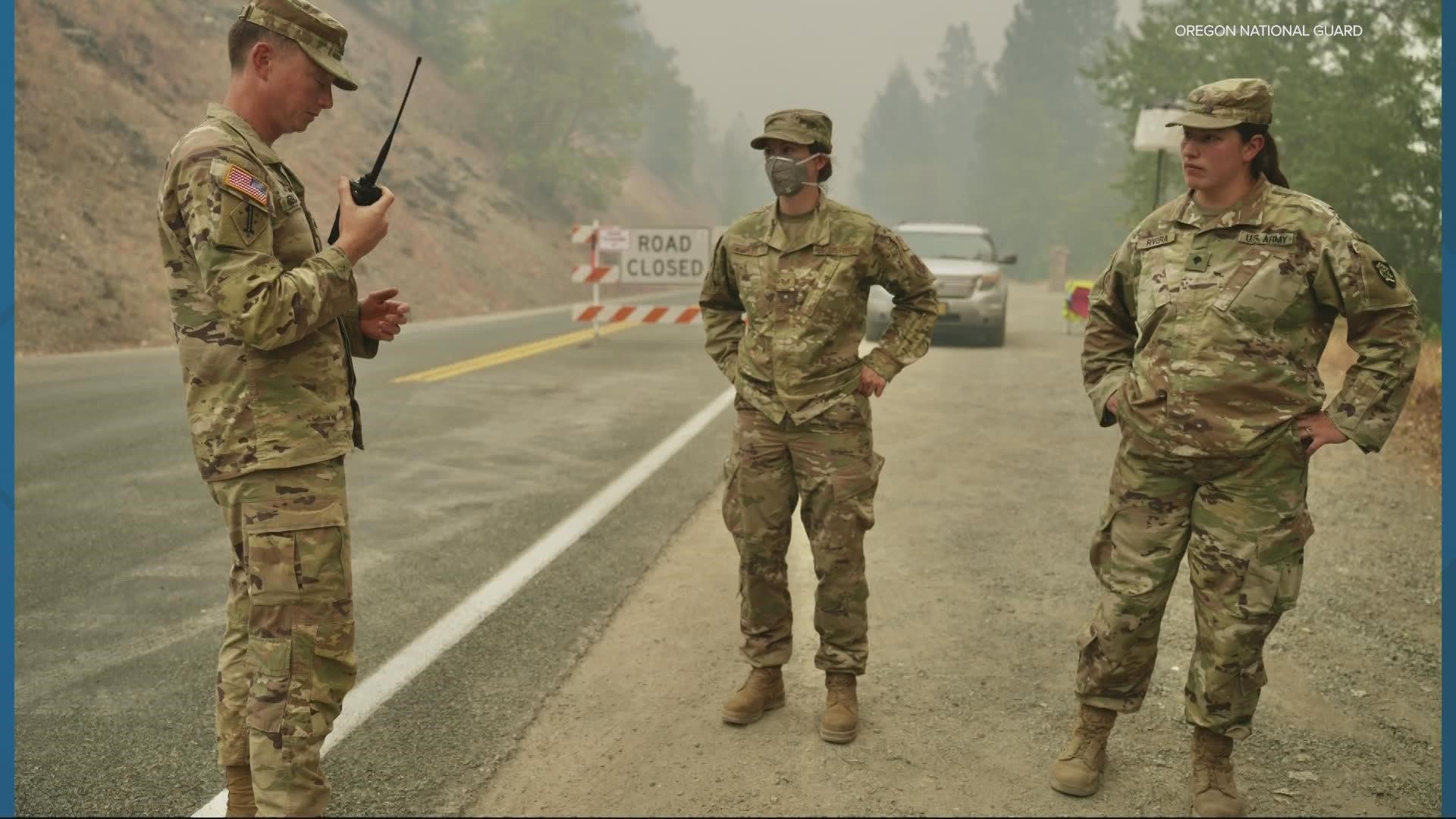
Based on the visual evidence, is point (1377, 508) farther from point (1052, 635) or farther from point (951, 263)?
point (951, 263)

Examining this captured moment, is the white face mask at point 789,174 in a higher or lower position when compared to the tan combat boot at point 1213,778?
higher

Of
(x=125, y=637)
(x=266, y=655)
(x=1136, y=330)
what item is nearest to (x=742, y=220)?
(x=1136, y=330)

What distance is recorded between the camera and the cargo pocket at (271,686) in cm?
294

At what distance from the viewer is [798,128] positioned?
3.94 metres

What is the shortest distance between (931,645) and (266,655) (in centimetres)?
253

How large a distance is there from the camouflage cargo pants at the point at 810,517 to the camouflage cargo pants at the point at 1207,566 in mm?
799

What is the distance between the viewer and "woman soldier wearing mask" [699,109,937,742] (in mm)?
3916

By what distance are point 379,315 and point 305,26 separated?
0.81 metres

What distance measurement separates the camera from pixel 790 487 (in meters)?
4.02

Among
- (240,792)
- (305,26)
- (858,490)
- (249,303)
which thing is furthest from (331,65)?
(858,490)

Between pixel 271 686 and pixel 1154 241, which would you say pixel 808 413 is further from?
pixel 271 686

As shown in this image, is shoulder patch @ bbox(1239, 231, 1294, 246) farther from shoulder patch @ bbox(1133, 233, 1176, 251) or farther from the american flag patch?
the american flag patch

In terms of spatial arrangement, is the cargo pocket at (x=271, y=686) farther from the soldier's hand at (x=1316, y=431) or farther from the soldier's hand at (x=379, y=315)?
the soldier's hand at (x=1316, y=431)

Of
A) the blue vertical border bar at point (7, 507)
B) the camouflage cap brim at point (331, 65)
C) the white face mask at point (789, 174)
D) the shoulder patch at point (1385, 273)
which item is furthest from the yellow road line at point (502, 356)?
the shoulder patch at point (1385, 273)
